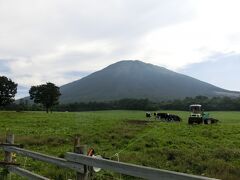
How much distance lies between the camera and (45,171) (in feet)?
49.3

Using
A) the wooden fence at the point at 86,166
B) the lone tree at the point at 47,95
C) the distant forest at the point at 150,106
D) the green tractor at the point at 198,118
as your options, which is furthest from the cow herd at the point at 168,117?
the wooden fence at the point at 86,166

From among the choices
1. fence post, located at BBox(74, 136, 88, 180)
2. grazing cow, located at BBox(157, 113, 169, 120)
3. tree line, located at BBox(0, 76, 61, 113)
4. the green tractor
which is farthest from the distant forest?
fence post, located at BBox(74, 136, 88, 180)

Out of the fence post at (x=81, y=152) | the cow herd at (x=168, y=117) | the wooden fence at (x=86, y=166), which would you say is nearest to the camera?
the wooden fence at (x=86, y=166)

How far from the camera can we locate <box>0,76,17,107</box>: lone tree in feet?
378

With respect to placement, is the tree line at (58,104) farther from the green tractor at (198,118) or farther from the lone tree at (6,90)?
the green tractor at (198,118)

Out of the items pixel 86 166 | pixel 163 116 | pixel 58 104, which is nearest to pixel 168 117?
pixel 163 116

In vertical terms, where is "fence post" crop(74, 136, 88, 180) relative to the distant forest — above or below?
below

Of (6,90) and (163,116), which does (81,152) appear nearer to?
(163,116)

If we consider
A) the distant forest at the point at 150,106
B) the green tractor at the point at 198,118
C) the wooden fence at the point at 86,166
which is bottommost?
the wooden fence at the point at 86,166

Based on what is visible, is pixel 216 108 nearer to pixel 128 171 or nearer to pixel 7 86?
pixel 7 86

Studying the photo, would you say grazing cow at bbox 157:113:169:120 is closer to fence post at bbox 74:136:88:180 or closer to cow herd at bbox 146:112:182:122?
cow herd at bbox 146:112:182:122

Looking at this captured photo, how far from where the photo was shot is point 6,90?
4562 inches

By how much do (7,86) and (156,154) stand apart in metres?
102

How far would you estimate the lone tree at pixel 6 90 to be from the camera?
11531cm
